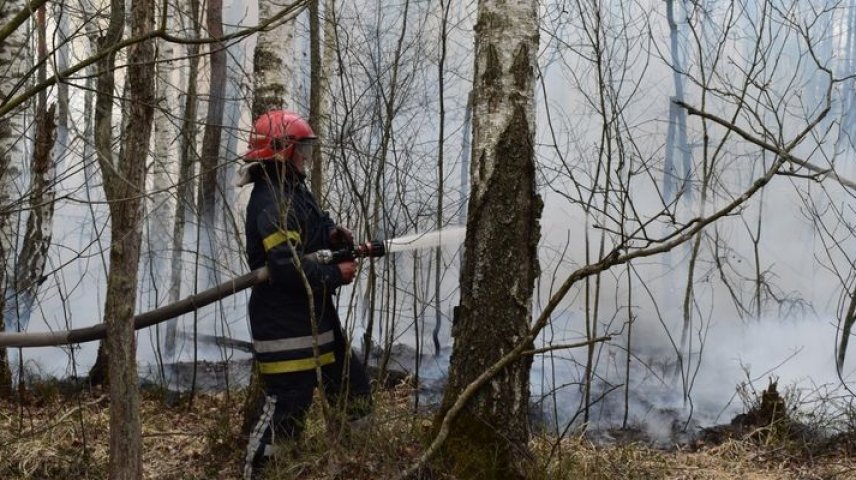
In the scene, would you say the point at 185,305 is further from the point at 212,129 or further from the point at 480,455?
the point at 212,129

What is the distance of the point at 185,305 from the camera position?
450 cm

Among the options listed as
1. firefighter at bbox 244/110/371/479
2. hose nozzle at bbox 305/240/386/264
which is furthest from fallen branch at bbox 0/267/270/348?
hose nozzle at bbox 305/240/386/264

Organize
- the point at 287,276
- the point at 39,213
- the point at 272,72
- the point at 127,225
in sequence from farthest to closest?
the point at 39,213
the point at 272,72
the point at 287,276
the point at 127,225

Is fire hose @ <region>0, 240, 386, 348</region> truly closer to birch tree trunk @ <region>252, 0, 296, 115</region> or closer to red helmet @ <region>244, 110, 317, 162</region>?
red helmet @ <region>244, 110, 317, 162</region>

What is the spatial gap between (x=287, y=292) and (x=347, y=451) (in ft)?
2.78

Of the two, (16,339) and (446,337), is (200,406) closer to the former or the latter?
(16,339)

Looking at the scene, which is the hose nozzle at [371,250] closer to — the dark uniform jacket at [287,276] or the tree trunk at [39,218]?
the dark uniform jacket at [287,276]

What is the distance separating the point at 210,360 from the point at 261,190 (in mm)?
5950

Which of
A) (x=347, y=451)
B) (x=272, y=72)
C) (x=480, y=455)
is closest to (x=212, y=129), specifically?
(x=272, y=72)

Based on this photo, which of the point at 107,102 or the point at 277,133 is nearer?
the point at 107,102

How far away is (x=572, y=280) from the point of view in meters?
3.68

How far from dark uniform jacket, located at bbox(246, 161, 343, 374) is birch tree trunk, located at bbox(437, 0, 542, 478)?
2.43 ft

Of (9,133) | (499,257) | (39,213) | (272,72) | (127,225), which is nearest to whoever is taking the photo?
(127,225)

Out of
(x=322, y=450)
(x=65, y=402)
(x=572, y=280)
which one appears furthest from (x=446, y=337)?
(x=572, y=280)
